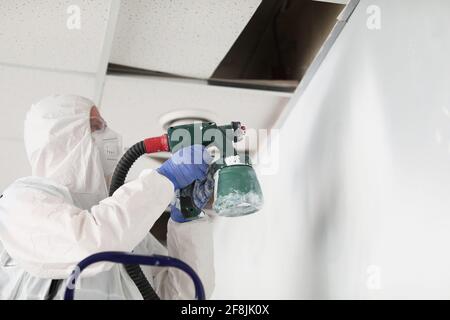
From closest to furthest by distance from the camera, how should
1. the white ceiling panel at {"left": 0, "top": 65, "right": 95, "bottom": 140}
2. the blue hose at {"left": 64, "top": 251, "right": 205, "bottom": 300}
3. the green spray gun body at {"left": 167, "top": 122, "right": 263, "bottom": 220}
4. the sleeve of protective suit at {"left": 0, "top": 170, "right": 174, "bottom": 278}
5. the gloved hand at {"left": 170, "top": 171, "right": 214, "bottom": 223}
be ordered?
the blue hose at {"left": 64, "top": 251, "right": 205, "bottom": 300}, the sleeve of protective suit at {"left": 0, "top": 170, "right": 174, "bottom": 278}, the green spray gun body at {"left": 167, "top": 122, "right": 263, "bottom": 220}, the gloved hand at {"left": 170, "top": 171, "right": 214, "bottom": 223}, the white ceiling panel at {"left": 0, "top": 65, "right": 95, "bottom": 140}

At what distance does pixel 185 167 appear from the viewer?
3.84ft

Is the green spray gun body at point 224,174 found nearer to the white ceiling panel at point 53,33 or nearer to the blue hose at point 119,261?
the blue hose at point 119,261

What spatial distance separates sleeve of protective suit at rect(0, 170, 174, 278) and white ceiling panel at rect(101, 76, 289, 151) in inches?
29.6

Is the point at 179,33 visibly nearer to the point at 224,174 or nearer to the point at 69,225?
the point at 224,174

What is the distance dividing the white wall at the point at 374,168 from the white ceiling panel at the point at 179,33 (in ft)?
1.11

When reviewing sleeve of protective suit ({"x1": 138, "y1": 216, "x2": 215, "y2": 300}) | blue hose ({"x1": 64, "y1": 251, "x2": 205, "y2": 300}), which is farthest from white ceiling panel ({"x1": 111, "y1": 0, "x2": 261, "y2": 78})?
blue hose ({"x1": 64, "y1": 251, "x2": 205, "y2": 300})

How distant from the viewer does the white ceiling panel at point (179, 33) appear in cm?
145

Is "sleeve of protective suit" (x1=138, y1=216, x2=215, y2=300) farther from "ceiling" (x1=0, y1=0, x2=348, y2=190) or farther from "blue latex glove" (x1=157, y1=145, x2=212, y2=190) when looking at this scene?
"ceiling" (x1=0, y1=0, x2=348, y2=190)

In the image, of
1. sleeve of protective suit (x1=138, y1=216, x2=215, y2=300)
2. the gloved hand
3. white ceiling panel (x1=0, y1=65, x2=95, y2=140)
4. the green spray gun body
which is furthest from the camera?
white ceiling panel (x1=0, y1=65, x2=95, y2=140)

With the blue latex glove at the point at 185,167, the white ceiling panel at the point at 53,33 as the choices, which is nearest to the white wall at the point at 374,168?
the blue latex glove at the point at 185,167

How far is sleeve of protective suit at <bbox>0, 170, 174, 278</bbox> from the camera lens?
103 cm

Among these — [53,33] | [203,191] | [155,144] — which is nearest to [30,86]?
[53,33]

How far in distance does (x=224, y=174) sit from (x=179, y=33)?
60 centimetres
